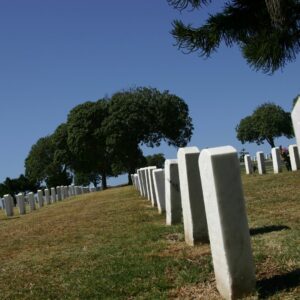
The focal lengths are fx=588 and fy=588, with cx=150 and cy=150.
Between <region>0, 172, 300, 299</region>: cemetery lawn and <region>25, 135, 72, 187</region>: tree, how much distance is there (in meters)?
74.3

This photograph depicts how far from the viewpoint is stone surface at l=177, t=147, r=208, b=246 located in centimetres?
843

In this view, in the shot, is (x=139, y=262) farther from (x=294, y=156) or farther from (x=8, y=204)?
(x=8, y=204)

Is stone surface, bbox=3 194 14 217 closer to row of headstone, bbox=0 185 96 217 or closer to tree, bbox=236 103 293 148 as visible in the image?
row of headstone, bbox=0 185 96 217

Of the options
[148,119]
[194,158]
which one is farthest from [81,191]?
[194,158]

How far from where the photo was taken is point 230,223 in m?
5.65

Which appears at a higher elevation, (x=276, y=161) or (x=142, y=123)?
(x=142, y=123)

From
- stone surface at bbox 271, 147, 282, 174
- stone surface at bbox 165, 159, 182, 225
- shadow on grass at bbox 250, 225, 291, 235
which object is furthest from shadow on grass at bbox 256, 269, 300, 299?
stone surface at bbox 271, 147, 282, 174

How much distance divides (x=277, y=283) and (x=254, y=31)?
58.5 feet

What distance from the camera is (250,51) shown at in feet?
70.7

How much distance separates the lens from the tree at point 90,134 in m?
62.0

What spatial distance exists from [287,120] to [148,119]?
34162 mm

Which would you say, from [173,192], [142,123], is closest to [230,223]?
[173,192]

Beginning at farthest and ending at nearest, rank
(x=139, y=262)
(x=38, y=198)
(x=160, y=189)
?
1. (x=38, y=198)
2. (x=160, y=189)
3. (x=139, y=262)

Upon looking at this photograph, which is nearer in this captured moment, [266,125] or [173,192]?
[173,192]
